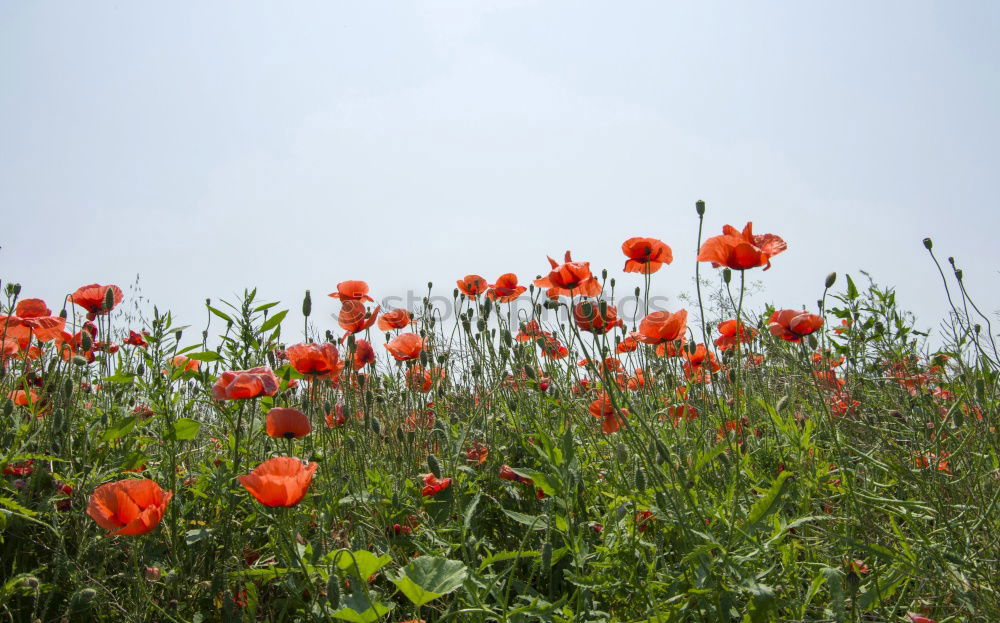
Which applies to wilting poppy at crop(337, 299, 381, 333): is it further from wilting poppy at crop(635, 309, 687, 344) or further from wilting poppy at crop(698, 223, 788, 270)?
wilting poppy at crop(698, 223, 788, 270)

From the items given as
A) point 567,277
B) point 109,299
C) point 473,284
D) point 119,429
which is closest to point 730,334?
point 567,277

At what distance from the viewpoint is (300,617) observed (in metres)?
1.61

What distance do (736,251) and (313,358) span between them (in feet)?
4.44

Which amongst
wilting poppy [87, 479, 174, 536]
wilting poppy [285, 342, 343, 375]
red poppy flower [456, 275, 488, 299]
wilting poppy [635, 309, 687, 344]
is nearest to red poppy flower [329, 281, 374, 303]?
red poppy flower [456, 275, 488, 299]

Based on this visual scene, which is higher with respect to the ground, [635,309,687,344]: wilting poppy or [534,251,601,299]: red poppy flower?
[534,251,601,299]: red poppy flower

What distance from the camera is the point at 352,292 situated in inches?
112

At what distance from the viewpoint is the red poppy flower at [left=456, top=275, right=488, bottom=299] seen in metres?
3.13

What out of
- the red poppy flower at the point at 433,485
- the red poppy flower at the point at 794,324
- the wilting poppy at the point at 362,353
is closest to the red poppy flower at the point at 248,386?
the red poppy flower at the point at 433,485

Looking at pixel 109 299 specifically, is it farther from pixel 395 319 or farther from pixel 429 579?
pixel 429 579

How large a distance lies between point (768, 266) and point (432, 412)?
1.62m

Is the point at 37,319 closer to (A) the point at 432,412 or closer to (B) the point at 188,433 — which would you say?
(B) the point at 188,433

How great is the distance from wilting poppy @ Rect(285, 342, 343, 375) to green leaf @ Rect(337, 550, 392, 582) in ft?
2.74

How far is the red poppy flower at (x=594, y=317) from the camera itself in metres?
1.68

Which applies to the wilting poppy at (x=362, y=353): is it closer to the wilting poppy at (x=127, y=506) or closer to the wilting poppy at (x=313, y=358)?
the wilting poppy at (x=313, y=358)
